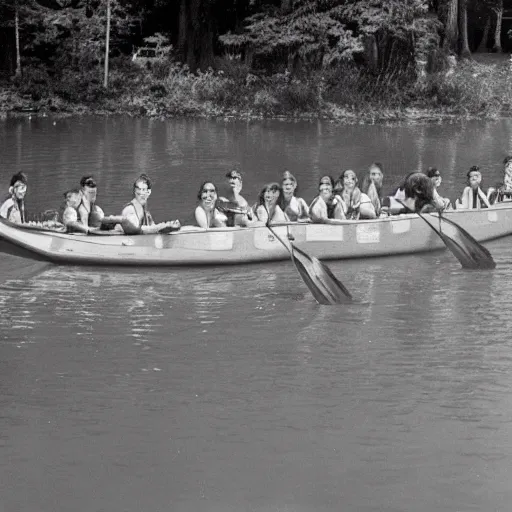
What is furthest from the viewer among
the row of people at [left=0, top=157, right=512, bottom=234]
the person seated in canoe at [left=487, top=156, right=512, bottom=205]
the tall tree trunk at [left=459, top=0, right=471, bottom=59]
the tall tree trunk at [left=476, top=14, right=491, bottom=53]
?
the tall tree trunk at [left=476, top=14, right=491, bottom=53]

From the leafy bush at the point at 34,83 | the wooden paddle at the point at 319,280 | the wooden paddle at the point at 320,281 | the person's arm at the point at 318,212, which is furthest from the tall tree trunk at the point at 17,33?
the wooden paddle at the point at 320,281

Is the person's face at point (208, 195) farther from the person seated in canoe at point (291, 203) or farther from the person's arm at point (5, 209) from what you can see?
the person's arm at point (5, 209)

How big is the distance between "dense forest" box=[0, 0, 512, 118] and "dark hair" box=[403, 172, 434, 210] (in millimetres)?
19676

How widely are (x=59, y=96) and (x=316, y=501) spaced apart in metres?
28.5

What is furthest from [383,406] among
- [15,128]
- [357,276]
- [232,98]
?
[232,98]

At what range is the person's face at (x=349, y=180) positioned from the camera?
14.8 metres

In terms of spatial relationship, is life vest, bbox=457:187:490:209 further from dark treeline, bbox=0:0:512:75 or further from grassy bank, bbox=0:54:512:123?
dark treeline, bbox=0:0:512:75

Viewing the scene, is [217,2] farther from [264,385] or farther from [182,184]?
[264,385]

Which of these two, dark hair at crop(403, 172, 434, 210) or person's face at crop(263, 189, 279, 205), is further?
dark hair at crop(403, 172, 434, 210)

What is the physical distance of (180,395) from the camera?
9539mm

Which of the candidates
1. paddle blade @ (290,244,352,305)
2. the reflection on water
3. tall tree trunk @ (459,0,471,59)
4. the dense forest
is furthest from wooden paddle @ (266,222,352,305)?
tall tree trunk @ (459,0,471,59)

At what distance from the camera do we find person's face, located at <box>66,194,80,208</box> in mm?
13398

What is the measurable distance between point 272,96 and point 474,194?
1932 cm

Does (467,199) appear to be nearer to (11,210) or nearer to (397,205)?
(397,205)
